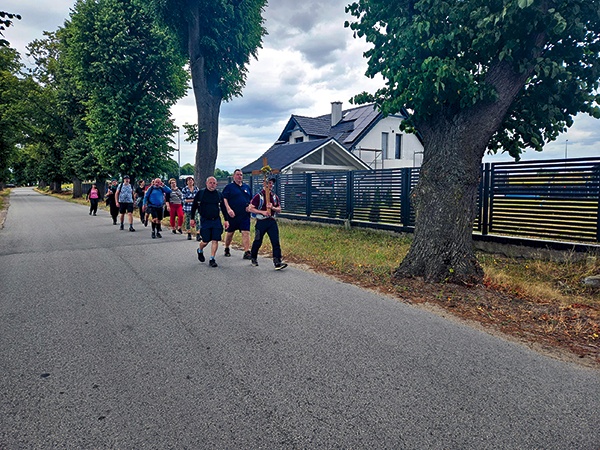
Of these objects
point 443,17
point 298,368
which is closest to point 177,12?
point 443,17

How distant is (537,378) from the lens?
3320mm

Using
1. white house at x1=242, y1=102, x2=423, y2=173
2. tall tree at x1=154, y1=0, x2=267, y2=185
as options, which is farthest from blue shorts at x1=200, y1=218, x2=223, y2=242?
white house at x1=242, y1=102, x2=423, y2=173

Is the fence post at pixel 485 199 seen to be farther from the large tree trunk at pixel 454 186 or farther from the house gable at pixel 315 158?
the house gable at pixel 315 158

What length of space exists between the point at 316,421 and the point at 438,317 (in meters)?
2.73

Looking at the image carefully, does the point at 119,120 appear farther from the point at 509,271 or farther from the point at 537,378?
the point at 537,378

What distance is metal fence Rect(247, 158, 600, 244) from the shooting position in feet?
24.9

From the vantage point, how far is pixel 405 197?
451 inches

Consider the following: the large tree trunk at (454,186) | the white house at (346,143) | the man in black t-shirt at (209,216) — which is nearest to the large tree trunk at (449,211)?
the large tree trunk at (454,186)

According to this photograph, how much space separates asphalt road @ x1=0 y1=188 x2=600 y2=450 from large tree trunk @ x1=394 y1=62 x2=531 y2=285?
1.37 meters

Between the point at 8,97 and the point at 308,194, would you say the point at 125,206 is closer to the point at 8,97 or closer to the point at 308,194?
the point at 308,194

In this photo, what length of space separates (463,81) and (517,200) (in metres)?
4.25

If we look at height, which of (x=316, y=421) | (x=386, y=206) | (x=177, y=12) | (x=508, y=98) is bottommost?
(x=316, y=421)

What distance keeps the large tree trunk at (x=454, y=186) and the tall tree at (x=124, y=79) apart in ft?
59.0

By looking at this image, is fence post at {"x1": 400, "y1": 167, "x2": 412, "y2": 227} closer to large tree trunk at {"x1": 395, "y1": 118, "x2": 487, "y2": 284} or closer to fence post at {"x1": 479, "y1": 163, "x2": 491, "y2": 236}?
fence post at {"x1": 479, "y1": 163, "x2": 491, "y2": 236}
